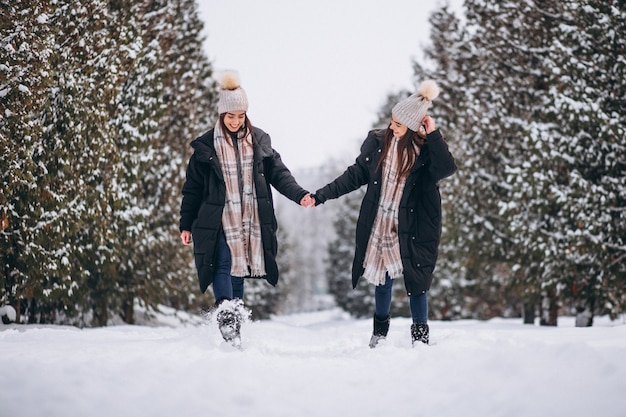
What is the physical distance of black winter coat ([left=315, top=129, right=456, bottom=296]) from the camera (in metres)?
5.57

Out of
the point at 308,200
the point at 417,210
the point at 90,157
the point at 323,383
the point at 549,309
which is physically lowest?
the point at 549,309

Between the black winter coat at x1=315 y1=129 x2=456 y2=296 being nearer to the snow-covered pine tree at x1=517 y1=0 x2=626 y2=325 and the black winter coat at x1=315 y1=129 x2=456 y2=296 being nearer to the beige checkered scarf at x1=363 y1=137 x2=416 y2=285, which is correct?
the beige checkered scarf at x1=363 y1=137 x2=416 y2=285

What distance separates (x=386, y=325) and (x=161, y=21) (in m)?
10.5

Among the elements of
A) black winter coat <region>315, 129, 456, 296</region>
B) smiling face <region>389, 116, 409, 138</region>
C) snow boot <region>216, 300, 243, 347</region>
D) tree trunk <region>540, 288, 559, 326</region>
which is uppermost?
smiling face <region>389, 116, 409, 138</region>

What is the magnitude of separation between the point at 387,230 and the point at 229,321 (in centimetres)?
163

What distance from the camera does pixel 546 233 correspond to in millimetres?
12234

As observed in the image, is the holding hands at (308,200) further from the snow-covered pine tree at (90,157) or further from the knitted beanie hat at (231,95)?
the snow-covered pine tree at (90,157)

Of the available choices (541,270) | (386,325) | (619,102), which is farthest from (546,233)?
(386,325)

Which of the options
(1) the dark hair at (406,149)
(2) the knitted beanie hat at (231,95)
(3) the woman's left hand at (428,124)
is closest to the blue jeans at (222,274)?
(2) the knitted beanie hat at (231,95)

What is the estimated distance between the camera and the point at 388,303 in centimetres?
593

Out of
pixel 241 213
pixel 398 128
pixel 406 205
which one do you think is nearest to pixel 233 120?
pixel 241 213

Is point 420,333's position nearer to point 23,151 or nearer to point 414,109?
point 414,109

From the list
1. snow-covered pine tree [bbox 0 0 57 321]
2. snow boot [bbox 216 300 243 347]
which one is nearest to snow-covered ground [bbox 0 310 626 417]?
snow boot [bbox 216 300 243 347]

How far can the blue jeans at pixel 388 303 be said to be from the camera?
562 cm
